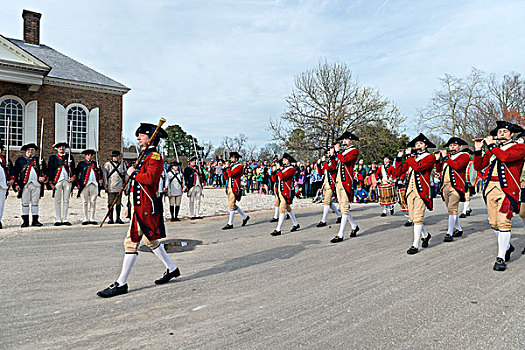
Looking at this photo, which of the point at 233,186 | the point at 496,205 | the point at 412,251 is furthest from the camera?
the point at 233,186

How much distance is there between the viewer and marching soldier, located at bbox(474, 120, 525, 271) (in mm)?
5891

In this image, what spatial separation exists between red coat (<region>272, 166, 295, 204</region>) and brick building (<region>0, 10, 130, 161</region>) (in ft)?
51.5

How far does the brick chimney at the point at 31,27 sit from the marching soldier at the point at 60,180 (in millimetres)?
22089

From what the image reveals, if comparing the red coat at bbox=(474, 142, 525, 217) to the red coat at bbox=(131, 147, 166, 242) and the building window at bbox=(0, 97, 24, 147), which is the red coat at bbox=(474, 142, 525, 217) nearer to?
the red coat at bbox=(131, 147, 166, 242)

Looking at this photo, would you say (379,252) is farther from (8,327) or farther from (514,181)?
(8,327)

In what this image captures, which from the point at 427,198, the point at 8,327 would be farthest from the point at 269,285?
the point at 427,198

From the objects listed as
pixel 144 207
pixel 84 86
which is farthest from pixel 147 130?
pixel 84 86

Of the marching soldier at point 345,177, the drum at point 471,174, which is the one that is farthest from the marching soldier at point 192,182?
the drum at point 471,174

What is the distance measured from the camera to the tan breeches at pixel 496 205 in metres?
6.00

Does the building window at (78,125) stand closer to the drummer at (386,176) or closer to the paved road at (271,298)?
the paved road at (271,298)

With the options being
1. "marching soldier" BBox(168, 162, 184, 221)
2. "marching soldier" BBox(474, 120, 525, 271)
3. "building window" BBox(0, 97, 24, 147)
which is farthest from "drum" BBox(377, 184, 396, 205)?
"building window" BBox(0, 97, 24, 147)

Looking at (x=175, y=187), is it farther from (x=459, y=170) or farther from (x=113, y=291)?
(x=459, y=170)

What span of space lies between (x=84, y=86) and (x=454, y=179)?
23.8m

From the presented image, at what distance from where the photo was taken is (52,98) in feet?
79.5
